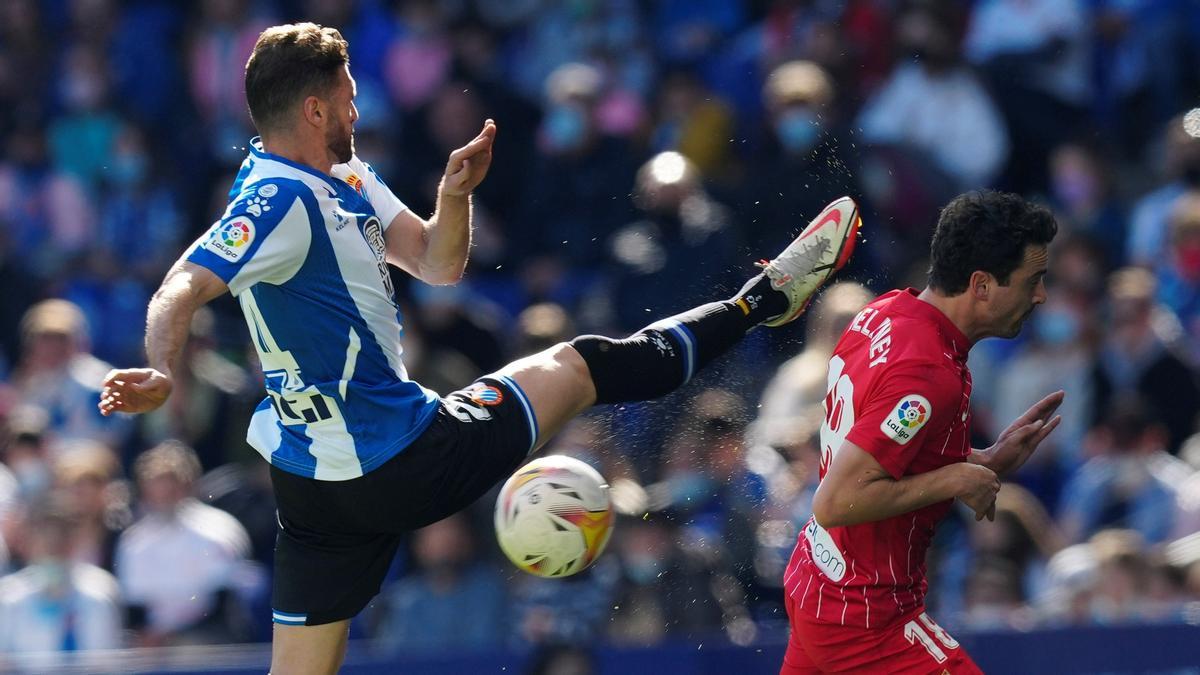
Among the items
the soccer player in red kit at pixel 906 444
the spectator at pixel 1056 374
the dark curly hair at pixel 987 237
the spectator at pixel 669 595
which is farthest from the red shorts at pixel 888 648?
the spectator at pixel 1056 374

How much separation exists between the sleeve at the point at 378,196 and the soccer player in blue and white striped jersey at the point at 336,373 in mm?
27

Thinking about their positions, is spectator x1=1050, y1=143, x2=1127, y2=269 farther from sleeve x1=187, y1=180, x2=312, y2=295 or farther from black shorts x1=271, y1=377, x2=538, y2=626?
sleeve x1=187, y1=180, x2=312, y2=295

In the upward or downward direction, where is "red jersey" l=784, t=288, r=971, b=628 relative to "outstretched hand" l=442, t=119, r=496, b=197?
downward

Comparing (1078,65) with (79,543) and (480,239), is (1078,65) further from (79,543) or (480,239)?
(79,543)

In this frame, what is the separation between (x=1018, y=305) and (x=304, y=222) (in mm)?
2266

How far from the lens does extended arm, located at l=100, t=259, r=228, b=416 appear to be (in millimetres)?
5246

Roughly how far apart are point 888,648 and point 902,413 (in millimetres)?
787

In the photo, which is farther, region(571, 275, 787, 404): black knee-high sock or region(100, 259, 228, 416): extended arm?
region(571, 275, 787, 404): black knee-high sock

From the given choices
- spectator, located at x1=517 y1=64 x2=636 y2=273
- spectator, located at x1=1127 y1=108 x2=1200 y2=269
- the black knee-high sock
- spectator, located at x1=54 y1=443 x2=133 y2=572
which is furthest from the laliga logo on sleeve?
spectator, located at x1=54 y1=443 x2=133 y2=572

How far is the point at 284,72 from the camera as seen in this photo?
19.5 ft

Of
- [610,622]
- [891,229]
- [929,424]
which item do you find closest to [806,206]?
[891,229]

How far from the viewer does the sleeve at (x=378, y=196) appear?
6344 millimetres

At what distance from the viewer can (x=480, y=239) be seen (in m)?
11.6

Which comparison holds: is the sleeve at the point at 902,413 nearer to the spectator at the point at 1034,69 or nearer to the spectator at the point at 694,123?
the spectator at the point at 694,123
